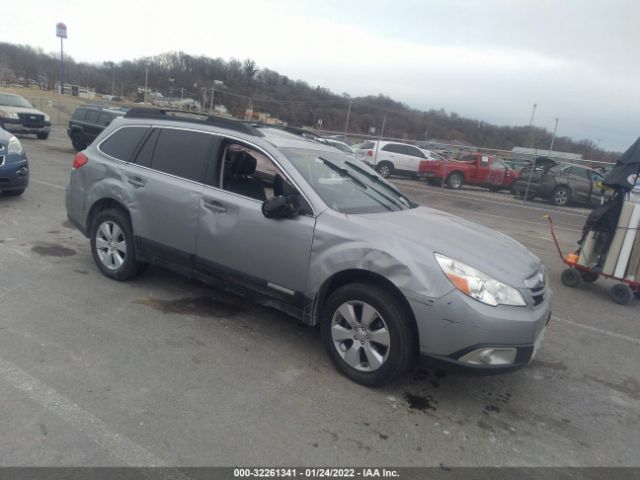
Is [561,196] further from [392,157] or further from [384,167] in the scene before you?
[384,167]

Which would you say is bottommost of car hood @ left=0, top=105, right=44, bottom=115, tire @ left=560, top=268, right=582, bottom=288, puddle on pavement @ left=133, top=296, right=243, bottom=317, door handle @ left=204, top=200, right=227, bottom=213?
puddle on pavement @ left=133, top=296, right=243, bottom=317

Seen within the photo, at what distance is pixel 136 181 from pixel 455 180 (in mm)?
18011

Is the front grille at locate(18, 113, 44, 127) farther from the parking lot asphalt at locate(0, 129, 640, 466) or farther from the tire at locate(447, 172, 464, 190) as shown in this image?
the tire at locate(447, 172, 464, 190)

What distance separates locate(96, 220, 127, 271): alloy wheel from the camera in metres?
4.81

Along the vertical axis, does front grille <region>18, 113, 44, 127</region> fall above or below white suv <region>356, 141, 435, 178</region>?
below

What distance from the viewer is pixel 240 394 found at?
3.19 m

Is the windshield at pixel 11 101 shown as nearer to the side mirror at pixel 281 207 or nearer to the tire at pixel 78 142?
the tire at pixel 78 142

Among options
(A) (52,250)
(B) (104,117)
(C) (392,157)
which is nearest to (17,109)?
(B) (104,117)

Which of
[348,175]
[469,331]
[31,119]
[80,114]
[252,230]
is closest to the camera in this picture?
[469,331]

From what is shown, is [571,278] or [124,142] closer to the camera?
[124,142]

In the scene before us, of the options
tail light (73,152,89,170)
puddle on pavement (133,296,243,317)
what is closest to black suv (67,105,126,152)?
tail light (73,152,89,170)

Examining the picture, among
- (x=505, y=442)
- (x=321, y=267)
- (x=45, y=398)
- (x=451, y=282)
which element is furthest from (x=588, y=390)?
(x=45, y=398)

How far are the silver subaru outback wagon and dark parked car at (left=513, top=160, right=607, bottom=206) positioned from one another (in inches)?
622

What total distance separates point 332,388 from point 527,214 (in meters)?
13.5
